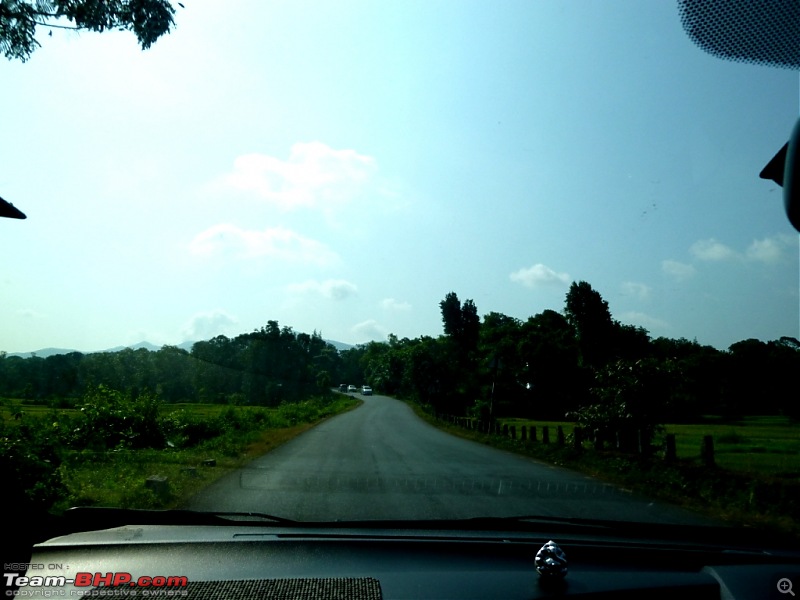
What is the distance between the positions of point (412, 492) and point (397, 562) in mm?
6182

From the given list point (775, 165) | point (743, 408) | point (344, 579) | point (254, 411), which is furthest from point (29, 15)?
point (743, 408)

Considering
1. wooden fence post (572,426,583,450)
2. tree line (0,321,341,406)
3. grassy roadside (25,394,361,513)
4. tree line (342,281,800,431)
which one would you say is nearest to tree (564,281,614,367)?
tree line (342,281,800,431)

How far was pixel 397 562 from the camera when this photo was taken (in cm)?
344

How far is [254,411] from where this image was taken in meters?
32.7

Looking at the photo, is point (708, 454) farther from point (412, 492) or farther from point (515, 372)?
point (515, 372)

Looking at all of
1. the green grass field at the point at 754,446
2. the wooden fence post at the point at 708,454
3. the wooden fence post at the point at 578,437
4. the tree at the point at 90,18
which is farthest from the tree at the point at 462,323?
the tree at the point at 90,18

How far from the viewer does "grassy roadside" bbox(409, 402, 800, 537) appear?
9.26 m

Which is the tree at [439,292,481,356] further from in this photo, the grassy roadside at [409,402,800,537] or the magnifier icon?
the magnifier icon

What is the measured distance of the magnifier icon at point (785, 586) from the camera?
3221mm

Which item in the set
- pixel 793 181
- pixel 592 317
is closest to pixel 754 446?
pixel 592 317

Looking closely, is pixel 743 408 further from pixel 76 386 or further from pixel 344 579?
pixel 344 579

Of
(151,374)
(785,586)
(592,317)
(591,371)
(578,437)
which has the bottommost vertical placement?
(785,586)

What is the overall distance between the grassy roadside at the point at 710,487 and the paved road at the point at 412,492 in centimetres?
75

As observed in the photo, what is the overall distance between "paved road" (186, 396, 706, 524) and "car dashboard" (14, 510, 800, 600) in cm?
308
